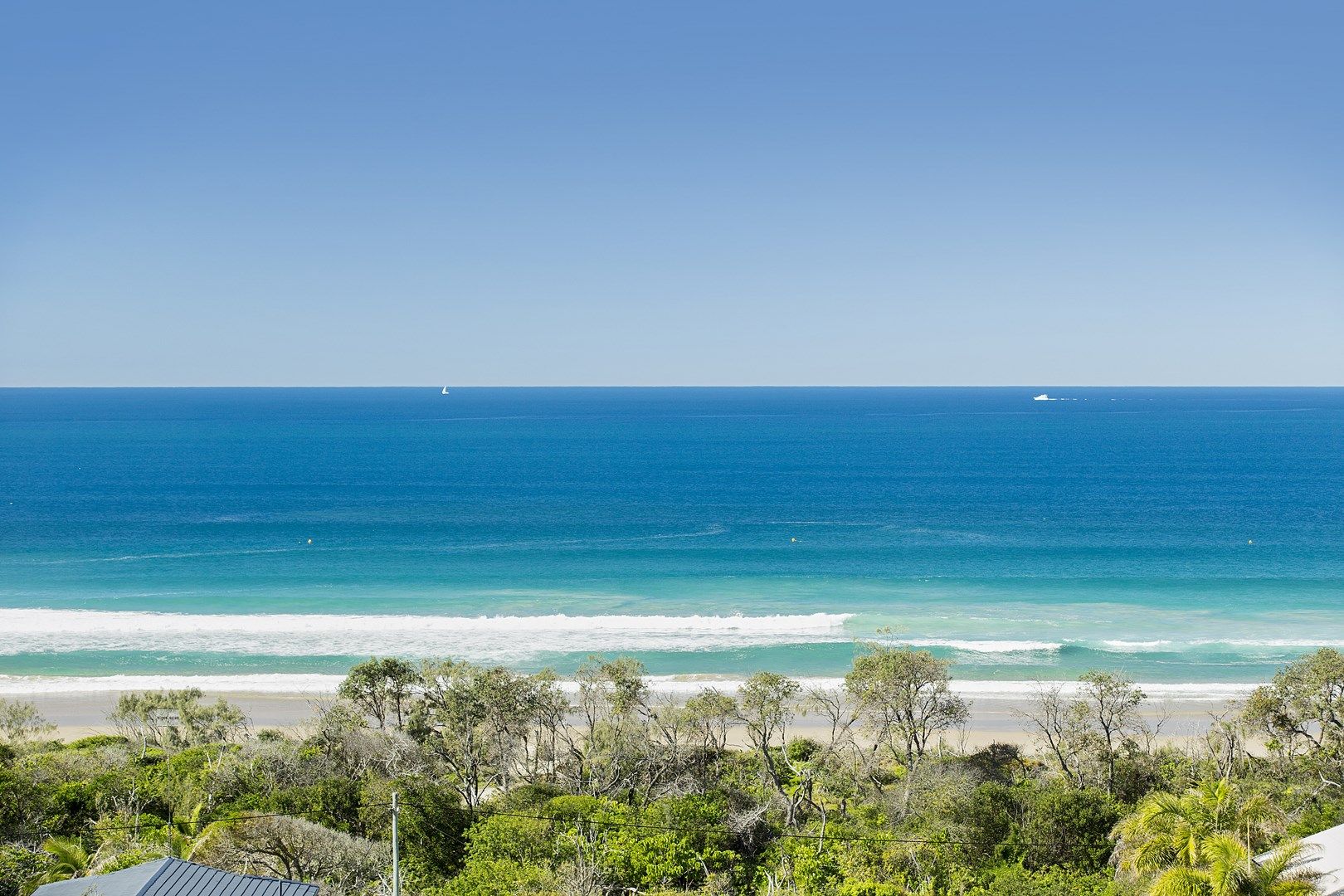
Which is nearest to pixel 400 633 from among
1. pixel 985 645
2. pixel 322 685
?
pixel 322 685

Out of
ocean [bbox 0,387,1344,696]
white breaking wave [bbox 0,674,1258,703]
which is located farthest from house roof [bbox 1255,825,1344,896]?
ocean [bbox 0,387,1344,696]

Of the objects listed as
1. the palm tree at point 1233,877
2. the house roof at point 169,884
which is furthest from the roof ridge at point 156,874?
the palm tree at point 1233,877

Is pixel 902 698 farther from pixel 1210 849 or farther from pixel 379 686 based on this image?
pixel 379 686

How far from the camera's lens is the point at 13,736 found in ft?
77.2

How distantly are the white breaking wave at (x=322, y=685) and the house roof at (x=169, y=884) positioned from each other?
2162cm

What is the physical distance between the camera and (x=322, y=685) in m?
34.4

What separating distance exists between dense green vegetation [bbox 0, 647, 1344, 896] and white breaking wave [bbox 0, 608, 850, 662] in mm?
11806

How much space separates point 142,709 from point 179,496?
55691 mm

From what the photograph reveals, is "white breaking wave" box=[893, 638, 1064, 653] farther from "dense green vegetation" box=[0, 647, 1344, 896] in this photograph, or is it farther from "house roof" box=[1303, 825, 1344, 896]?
"house roof" box=[1303, 825, 1344, 896]

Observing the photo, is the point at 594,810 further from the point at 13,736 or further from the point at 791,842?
the point at 13,736

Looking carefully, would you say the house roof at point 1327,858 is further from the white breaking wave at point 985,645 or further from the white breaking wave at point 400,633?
the white breaking wave at point 400,633

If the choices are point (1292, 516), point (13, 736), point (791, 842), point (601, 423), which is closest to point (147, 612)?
point (13, 736)

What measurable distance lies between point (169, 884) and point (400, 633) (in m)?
30.3

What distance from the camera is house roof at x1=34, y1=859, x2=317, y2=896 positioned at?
10789 mm
